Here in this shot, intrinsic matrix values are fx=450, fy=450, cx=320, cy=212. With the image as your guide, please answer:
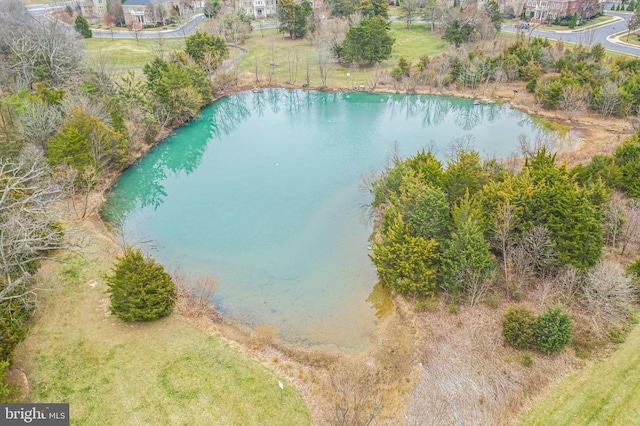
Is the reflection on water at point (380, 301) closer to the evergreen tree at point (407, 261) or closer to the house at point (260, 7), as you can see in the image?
the evergreen tree at point (407, 261)

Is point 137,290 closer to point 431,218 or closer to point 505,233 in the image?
point 431,218

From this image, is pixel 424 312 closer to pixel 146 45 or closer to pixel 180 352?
pixel 180 352

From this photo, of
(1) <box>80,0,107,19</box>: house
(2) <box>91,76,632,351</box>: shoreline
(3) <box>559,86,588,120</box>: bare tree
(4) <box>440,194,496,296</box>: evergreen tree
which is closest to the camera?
(4) <box>440,194,496,296</box>: evergreen tree

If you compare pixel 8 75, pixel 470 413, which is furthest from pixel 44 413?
pixel 8 75

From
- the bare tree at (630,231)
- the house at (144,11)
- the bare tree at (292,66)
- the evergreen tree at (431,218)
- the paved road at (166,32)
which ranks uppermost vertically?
the house at (144,11)

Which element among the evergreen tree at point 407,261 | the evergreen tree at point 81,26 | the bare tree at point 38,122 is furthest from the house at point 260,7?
the evergreen tree at point 407,261

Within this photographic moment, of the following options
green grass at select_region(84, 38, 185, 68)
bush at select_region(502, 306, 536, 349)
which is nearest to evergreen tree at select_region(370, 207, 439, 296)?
bush at select_region(502, 306, 536, 349)

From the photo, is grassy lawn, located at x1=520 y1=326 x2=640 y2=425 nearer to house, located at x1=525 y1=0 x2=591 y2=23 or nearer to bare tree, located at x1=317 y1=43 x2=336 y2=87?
bare tree, located at x1=317 y1=43 x2=336 y2=87

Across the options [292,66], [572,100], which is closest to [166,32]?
[292,66]
